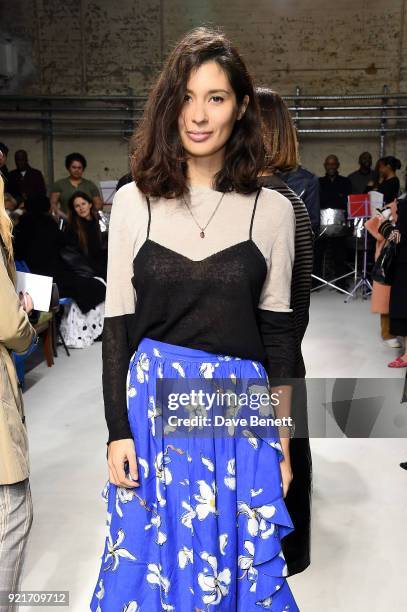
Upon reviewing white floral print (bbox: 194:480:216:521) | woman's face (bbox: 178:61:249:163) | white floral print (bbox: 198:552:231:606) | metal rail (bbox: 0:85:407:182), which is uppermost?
metal rail (bbox: 0:85:407:182)

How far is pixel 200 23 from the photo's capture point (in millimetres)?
10445

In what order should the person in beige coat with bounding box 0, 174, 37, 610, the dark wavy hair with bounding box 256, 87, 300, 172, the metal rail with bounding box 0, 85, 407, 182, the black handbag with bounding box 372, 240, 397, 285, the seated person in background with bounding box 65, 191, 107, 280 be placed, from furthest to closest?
1. the metal rail with bounding box 0, 85, 407, 182
2. the seated person in background with bounding box 65, 191, 107, 280
3. the black handbag with bounding box 372, 240, 397, 285
4. the dark wavy hair with bounding box 256, 87, 300, 172
5. the person in beige coat with bounding box 0, 174, 37, 610

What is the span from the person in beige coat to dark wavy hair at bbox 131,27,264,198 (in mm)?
391

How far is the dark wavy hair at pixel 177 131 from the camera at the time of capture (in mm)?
1393

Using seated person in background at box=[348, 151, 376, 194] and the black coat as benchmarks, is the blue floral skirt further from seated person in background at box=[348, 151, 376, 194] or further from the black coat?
seated person in background at box=[348, 151, 376, 194]

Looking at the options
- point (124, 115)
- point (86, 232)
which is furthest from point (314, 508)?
point (124, 115)

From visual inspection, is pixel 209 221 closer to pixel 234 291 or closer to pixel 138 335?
pixel 234 291

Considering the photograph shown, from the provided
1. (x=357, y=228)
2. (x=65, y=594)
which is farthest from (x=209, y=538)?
(x=357, y=228)

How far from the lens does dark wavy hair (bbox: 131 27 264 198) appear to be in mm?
1393

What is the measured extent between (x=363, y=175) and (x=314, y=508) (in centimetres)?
749

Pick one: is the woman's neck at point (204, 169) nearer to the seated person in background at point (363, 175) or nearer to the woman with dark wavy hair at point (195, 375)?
the woman with dark wavy hair at point (195, 375)

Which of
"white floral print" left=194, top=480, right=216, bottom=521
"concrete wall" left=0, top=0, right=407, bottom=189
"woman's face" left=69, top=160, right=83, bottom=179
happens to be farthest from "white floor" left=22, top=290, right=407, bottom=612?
"concrete wall" left=0, top=0, right=407, bottom=189

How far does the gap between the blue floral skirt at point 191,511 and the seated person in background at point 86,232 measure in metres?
5.02

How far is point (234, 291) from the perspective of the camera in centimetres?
142
